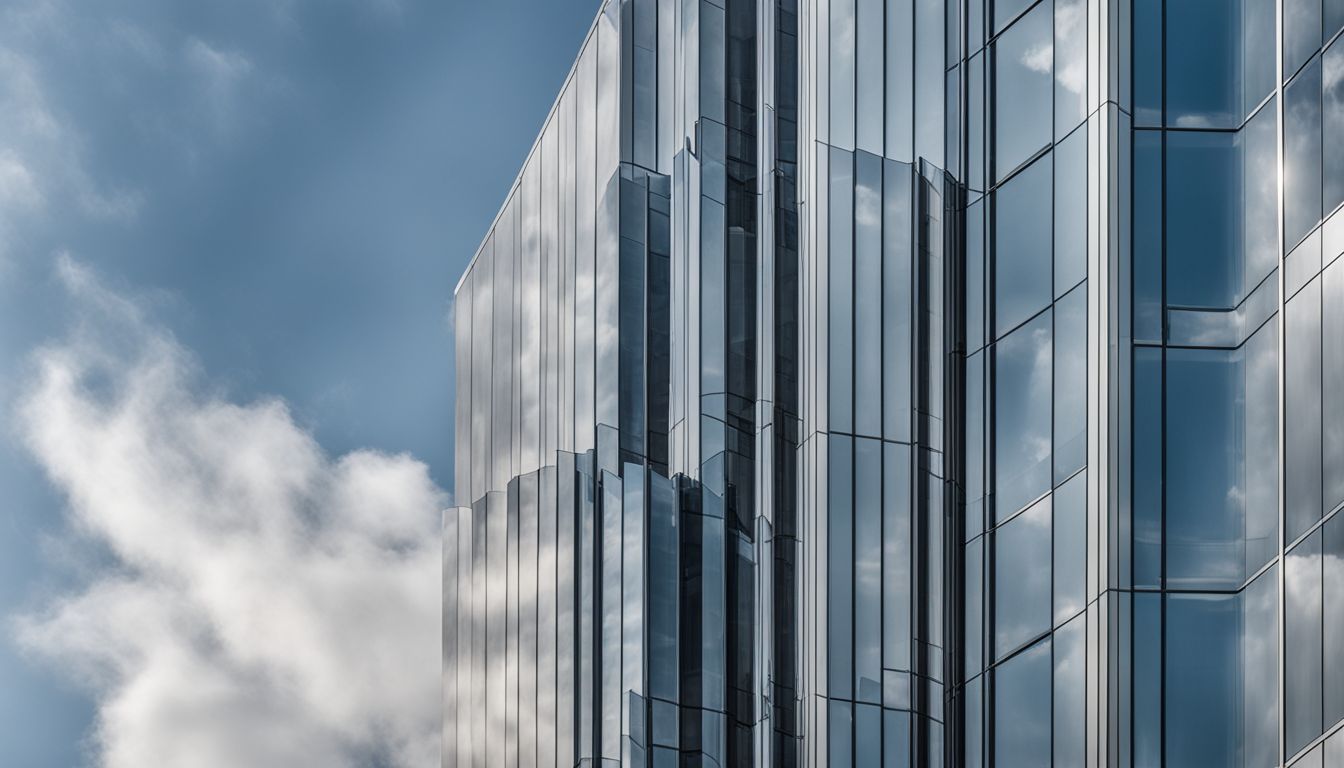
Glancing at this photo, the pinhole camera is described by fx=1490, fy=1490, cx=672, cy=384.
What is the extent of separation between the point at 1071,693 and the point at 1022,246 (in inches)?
283

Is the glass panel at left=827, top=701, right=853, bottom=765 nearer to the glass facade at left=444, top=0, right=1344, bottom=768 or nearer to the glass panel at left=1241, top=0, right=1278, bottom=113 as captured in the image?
the glass facade at left=444, top=0, right=1344, bottom=768

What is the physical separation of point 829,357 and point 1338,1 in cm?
1074

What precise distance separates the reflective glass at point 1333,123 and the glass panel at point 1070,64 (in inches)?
147

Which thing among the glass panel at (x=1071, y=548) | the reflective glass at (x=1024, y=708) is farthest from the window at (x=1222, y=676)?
the reflective glass at (x=1024, y=708)

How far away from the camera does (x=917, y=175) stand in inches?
1061

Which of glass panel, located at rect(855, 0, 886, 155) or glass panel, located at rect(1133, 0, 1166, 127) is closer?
Result: glass panel, located at rect(1133, 0, 1166, 127)

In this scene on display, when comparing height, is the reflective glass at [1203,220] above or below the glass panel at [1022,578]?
above

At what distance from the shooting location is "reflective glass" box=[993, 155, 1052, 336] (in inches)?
930

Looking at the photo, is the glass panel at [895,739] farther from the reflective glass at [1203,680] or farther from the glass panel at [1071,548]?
the reflective glass at [1203,680]

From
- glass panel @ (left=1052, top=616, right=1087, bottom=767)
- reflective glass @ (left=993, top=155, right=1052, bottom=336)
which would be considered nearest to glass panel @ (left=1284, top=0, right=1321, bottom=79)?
reflective glass @ (left=993, top=155, right=1052, bottom=336)

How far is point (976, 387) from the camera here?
2508 centimetres

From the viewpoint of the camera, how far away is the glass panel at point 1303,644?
1917 centimetres

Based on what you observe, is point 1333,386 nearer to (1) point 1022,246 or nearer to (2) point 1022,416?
(2) point 1022,416

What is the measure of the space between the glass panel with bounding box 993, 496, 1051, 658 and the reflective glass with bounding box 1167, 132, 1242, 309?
392cm
